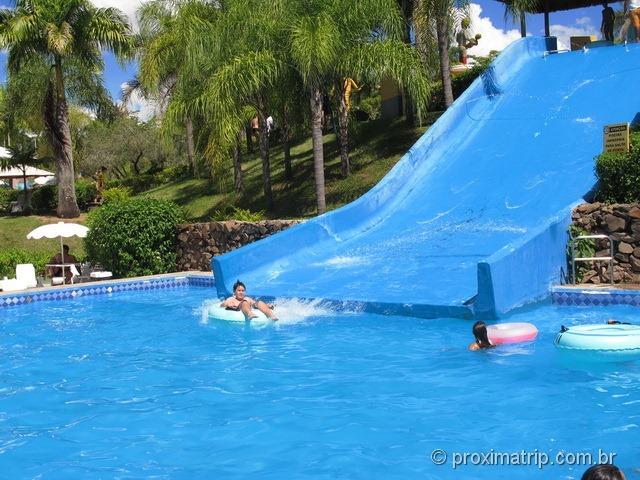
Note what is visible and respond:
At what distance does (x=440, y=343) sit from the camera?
9.41m

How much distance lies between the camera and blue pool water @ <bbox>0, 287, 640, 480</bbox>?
577 centimetres

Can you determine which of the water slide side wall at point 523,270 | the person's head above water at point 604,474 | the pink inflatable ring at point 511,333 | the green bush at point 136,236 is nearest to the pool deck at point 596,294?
the water slide side wall at point 523,270

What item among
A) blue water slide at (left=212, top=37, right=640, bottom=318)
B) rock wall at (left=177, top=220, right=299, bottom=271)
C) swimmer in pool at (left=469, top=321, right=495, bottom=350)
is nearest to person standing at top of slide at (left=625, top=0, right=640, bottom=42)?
blue water slide at (left=212, top=37, right=640, bottom=318)

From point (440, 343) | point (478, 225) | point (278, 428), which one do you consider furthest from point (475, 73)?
point (278, 428)

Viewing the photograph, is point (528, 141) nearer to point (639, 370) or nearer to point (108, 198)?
point (639, 370)

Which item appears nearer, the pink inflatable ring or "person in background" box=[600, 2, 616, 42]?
the pink inflatable ring

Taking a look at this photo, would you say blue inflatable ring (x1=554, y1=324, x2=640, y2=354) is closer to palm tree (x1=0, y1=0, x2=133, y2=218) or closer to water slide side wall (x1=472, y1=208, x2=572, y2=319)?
water slide side wall (x1=472, y1=208, x2=572, y2=319)

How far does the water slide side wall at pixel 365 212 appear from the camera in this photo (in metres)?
13.8

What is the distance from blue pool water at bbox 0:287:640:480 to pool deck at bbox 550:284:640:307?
205 mm

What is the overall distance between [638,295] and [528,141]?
6861mm

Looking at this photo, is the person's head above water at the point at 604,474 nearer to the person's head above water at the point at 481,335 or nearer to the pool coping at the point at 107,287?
the person's head above water at the point at 481,335

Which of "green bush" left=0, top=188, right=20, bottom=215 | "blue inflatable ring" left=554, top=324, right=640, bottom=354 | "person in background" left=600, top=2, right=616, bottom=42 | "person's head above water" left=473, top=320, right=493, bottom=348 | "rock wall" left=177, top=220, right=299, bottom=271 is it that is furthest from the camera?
"green bush" left=0, top=188, right=20, bottom=215

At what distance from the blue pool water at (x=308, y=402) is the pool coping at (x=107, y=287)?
3.88 metres

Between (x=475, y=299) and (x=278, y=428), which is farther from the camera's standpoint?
(x=475, y=299)
